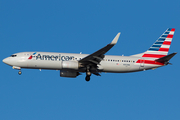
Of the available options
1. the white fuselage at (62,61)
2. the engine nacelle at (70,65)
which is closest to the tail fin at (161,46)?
the white fuselage at (62,61)

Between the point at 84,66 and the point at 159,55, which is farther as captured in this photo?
the point at 159,55

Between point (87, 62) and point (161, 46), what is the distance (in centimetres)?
1342

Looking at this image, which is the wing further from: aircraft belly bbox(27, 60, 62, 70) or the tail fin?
the tail fin

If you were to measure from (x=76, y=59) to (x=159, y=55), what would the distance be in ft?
44.6

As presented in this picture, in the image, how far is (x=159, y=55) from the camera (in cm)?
4831

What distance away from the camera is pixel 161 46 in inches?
1945

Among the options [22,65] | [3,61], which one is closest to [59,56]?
[22,65]

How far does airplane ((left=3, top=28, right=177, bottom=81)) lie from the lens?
143 ft

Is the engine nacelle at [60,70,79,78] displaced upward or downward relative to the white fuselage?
downward

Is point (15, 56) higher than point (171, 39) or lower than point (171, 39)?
lower

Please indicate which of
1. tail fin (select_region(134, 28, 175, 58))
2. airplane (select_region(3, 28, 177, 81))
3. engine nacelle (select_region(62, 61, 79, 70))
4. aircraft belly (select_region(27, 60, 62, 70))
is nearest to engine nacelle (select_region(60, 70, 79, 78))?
airplane (select_region(3, 28, 177, 81))

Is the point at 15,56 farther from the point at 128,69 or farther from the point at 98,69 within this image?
the point at 128,69

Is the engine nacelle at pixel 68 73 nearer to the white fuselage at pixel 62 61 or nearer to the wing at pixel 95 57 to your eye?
the white fuselage at pixel 62 61

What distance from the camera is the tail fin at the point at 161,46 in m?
48.2
